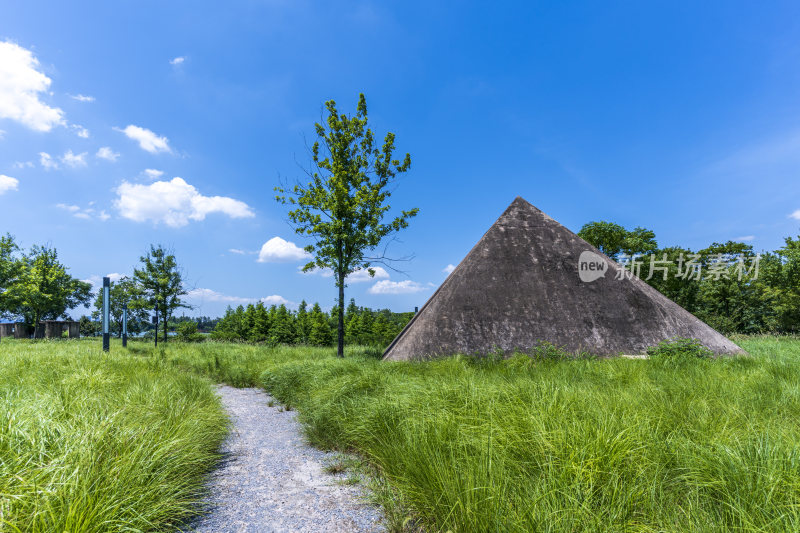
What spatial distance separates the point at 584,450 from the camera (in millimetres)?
2598

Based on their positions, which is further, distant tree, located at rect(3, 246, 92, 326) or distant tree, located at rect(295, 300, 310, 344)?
distant tree, located at rect(295, 300, 310, 344)

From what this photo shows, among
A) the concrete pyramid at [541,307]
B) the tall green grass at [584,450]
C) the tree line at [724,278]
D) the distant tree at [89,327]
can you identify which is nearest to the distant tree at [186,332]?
the distant tree at [89,327]

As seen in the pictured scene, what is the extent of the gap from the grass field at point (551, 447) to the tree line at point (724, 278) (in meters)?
26.5

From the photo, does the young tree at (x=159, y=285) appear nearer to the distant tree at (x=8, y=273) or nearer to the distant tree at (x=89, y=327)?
the distant tree at (x=8, y=273)

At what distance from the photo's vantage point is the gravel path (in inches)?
113

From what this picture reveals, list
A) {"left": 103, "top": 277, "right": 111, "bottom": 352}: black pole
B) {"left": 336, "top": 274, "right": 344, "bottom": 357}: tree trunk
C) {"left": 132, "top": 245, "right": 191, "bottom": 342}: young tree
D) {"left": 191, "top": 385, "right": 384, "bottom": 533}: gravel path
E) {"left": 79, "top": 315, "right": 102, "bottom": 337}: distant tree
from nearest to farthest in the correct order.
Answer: {"left": 191, "top": 385, "right": 384, "bottom": 533}: gravel path < {"left": 336, "top": 274, "right": 344, "bottom": 357}: tree trunk < {"left": 103, "top": 277, "right": 111, "bottom": 352}: black pole < {"left": 132, "top": 245, "right": 191, "bottom": 342}: young tree < {"left": 79, "top": 315, "right": 102, "bottom": 337}: distant tree

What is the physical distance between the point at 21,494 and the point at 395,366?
588 cm

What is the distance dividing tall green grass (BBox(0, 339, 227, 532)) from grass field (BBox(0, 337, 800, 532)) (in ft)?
0.10

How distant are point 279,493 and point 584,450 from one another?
2794mm

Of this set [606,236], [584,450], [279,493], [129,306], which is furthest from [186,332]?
[606,236]

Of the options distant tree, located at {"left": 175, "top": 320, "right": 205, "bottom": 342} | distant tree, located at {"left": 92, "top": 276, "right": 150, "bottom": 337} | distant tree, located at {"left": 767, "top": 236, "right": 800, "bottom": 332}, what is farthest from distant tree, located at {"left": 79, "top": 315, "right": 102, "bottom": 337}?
distant tree, located at {"left": 767, "top": 236, "right": 800, "bottom": 332}

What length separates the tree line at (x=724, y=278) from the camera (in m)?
28.1

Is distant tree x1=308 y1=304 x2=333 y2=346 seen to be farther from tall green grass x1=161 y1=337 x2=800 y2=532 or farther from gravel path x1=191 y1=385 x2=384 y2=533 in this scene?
tall green grass x1=161 y1=337 x2=800 y2=532

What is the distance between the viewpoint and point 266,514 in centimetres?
303
